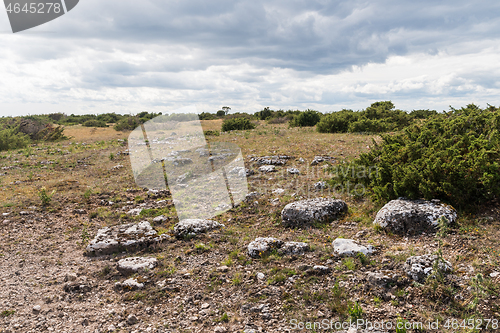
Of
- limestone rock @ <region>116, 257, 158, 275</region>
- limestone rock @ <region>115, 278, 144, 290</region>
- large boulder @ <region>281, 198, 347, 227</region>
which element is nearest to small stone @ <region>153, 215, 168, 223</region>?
limestone rock @ <region>116, 257, 158, 275</region>

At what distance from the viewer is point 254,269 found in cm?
492

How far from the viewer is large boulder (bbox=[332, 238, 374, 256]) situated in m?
4.78

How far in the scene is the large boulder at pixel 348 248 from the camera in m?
4.78

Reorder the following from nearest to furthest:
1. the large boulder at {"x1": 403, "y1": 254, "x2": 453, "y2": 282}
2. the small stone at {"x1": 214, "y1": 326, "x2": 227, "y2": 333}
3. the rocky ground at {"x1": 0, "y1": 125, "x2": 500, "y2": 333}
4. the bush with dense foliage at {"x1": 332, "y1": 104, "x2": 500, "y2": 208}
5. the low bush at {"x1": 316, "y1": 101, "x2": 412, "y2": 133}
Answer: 1. the small stone at {"x1": 214, "y1": 326, "x2": 227, "y2": 333}
2. the rocky ground at {"x1": 0, "y1": 125, "x2": 500, "y2": 333}
3. the large boulder at {"x1": 403, "y1": 254, "x2": 453, "y2": 282}
4. the bush with dense foliage at {"x1": 332, "y1": 104, "x2": 500, "y2": 208}
5. the low bush at {"x1": 316, "y1": 101, "x2": 412, "y2": 133}

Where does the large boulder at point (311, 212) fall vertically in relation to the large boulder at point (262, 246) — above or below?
above

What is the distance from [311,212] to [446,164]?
2.99 meters

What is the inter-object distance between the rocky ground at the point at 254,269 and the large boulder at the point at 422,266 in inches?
0.7

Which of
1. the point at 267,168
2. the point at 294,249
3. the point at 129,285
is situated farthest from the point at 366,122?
the point at 129,285

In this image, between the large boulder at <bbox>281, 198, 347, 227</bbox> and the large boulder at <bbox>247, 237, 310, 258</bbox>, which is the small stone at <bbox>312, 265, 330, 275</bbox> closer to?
the large boulder at <bbox>247, 237, 310, 258</bbox>

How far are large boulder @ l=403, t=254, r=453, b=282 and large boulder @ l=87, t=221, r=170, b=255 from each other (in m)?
4.98

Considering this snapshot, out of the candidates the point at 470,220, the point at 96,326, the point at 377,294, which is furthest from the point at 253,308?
the point at 470,220

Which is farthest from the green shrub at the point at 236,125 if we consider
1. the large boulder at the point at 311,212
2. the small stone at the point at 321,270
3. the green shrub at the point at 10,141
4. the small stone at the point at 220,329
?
the small stone at the point at 220,329

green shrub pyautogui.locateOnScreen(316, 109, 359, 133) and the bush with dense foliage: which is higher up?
green shrub pyautogui.locateOnScreen(316, 109, 359, 133)

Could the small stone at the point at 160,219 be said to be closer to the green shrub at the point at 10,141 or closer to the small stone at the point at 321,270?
Answer: the small stone at the point at 321,270
